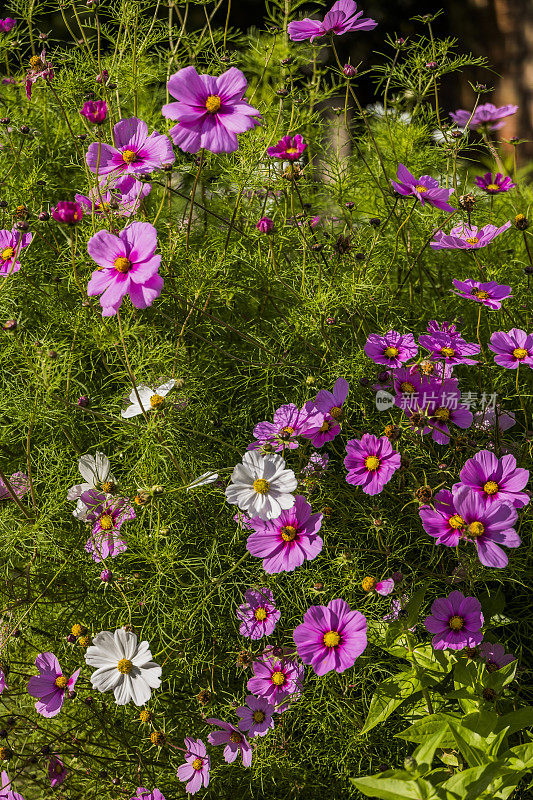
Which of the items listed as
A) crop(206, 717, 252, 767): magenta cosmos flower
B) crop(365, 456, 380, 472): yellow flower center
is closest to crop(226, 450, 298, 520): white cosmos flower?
crop(365, 456, 380, 472): yellow flower center

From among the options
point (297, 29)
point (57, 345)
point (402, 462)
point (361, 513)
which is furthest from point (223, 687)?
point (297, 29)

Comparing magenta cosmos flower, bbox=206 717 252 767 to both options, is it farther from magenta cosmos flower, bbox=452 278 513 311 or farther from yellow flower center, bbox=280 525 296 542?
magenta cosmos flower, bbox=452 278 513 311

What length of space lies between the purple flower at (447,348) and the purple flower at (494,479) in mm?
158

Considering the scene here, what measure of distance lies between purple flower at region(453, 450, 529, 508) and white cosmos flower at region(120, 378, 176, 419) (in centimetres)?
41

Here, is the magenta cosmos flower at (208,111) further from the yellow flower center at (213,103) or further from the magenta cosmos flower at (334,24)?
the magenta cosmos flower at (334,24)

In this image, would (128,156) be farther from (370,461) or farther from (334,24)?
(370,461)

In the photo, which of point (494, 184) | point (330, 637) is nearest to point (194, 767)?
point (330, 637)

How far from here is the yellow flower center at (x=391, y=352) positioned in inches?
43.2

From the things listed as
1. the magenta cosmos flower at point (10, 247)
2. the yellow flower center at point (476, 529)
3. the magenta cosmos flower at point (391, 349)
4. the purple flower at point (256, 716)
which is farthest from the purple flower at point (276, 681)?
the magenta cosmos flower at point (10, 247)

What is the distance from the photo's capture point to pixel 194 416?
3.85 feet

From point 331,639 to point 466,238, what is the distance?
2.24 ft

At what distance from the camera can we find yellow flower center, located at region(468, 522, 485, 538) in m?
0.92

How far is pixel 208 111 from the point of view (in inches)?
36.4

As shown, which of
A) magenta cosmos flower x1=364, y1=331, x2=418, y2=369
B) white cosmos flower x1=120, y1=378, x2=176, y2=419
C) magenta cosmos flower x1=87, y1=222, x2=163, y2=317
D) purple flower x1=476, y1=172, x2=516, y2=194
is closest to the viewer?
magenta cosmos flower x1=87, y1=222, x2=163, y2=317
